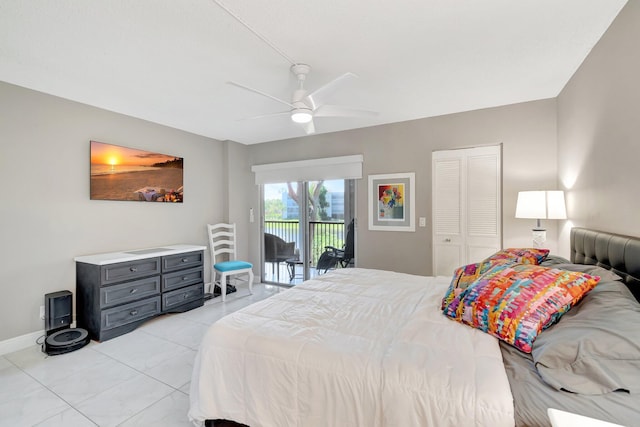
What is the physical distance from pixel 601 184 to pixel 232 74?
120 inches

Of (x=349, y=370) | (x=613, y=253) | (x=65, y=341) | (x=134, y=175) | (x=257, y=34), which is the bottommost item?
(x=65, y=341)

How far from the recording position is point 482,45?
2111mm

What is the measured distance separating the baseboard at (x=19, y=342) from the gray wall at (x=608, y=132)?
4989 mm

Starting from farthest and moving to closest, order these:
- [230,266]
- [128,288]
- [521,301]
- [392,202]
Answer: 1. [230,266]
2. [392,202]
3. [128,288]
4. [521,301]

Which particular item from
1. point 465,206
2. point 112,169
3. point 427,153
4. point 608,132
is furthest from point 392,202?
point 112,169

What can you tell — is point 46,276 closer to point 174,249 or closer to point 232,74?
point 174,249

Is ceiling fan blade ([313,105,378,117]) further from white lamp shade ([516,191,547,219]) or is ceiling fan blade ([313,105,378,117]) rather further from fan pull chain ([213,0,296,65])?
white lamp shade ([516,191,547,219])

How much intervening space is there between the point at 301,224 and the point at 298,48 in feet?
10.0

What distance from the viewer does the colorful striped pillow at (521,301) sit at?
129 cm

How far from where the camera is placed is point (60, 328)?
115 inches

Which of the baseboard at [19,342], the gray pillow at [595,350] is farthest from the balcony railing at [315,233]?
the gray pillow at [595,350]

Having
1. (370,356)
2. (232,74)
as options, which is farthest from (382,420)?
(232,74)

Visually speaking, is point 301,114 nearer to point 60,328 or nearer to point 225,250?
point 225,250

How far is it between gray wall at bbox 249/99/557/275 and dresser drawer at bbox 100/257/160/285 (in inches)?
99.6
